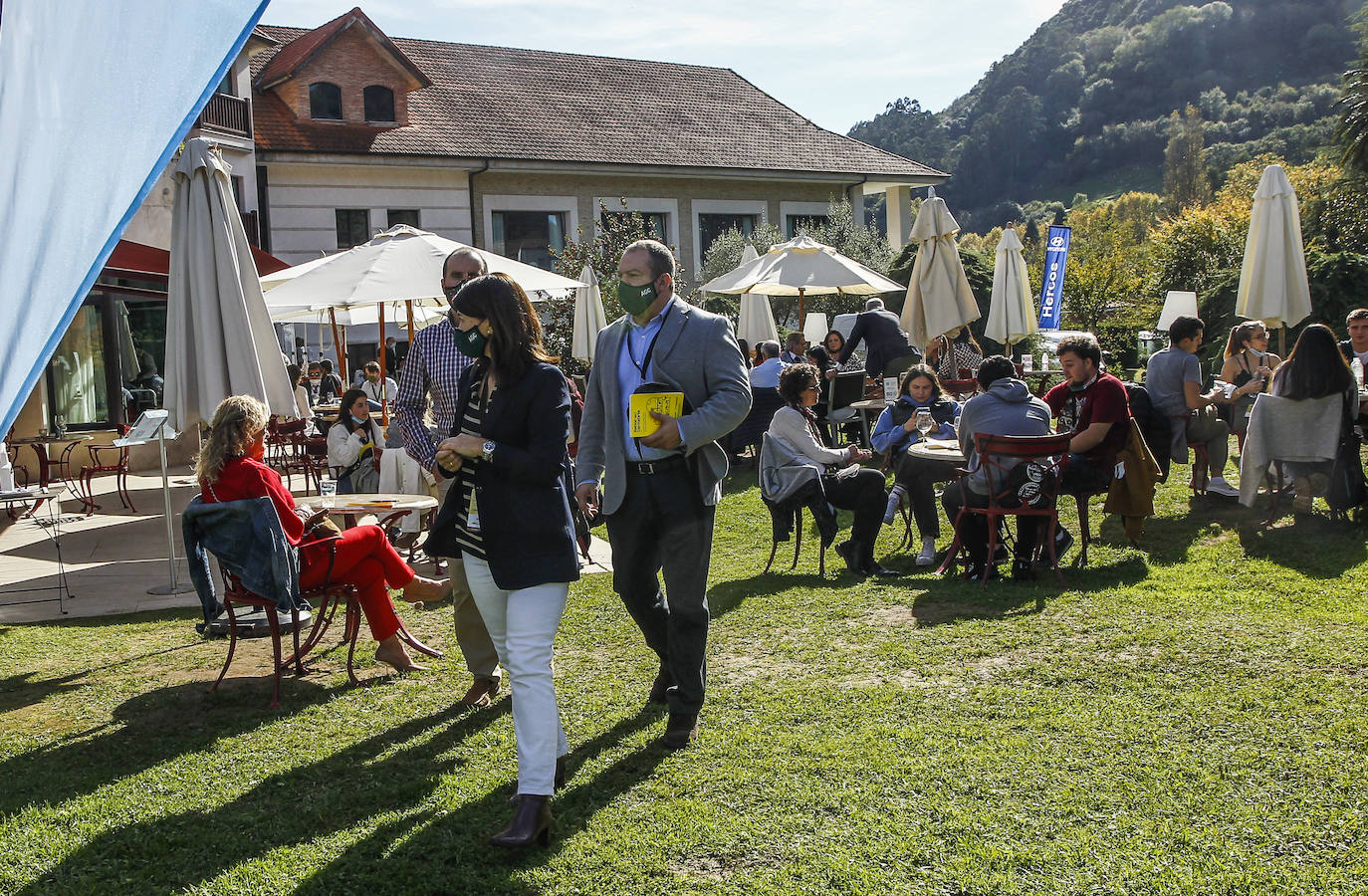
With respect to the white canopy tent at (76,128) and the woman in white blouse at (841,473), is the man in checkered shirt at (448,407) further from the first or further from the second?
the white canopy tent at (76,128)

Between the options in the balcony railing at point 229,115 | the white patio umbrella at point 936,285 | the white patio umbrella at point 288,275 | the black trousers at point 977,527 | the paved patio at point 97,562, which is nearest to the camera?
the black trousers at point 977,527

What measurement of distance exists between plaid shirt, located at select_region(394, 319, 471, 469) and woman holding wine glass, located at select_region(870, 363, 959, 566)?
382 cm

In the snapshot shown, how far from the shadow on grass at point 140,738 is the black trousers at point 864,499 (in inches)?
145

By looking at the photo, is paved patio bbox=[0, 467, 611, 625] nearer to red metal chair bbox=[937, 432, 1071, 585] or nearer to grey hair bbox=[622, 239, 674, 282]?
red metal chair bbox=[937, 432, 1071, 585]

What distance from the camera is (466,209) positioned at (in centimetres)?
2778

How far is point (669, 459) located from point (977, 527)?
147 inches

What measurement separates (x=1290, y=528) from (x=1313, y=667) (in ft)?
11.0

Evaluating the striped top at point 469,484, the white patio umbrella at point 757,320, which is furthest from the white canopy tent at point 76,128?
the white patio umbrella at point 757,320

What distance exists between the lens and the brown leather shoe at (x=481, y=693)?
5113 mm

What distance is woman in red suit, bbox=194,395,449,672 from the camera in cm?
539

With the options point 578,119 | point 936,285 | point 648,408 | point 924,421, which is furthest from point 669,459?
point 578,119

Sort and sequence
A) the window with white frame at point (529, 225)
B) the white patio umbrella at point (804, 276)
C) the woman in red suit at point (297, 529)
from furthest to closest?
the window with white frame at point (529, 225) < the white patio umbrella at point (804, 276) < the woman in red suit at point (297, 529)

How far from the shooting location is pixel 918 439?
8.84m

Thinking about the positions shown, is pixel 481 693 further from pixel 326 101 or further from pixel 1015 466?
pixel 326 101
